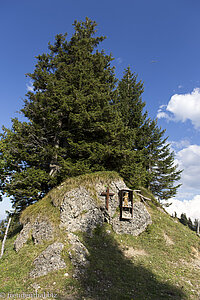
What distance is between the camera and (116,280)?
8.12m

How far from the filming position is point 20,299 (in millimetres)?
6473

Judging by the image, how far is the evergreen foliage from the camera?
13.9 m

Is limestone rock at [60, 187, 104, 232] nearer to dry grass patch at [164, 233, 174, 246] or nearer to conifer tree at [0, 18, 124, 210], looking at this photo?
conifer tree at [0, 18, 124, 210]

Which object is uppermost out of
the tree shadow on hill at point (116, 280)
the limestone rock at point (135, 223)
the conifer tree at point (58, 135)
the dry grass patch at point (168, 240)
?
the conifer tree at point (58, 135)

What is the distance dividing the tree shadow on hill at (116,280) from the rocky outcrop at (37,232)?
7.70 ft

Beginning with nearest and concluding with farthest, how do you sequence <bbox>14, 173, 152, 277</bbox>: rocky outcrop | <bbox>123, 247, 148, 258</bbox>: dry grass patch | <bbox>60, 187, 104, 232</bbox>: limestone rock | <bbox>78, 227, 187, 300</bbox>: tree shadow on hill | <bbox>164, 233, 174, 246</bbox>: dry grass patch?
1. <bbox>78, 227, 187, 300</bbox>: tree shadow on hill
2. <bbox>14, 173, 152, 277</bbox>: rocky outcrop
3. <bbox>123, 247, 148, 258</bbox>: dry grass patch
4. <bbox>60, 187, 104, 232</bbox>: limestone rock
5. <bbox>164, 233, 174, 246</bbox>: dry grass patch

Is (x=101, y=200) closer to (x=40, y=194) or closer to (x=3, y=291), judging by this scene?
(x=40, y=194)

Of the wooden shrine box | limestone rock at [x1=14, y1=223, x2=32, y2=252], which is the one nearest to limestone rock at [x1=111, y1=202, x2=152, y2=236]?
the wooden shrine box

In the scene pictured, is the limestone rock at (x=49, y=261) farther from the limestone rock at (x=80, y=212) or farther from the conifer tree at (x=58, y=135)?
the conifer tree at (x=58, y=135)

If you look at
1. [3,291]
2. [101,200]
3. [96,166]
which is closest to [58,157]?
[96,166]

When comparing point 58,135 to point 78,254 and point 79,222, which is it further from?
point 78,254

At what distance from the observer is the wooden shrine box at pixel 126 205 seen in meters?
12.9

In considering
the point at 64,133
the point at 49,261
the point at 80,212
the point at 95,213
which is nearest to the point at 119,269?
the point at 49,261

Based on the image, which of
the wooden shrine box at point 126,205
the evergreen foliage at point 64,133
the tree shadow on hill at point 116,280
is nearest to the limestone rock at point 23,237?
the evergreen foliage at point 64,133
